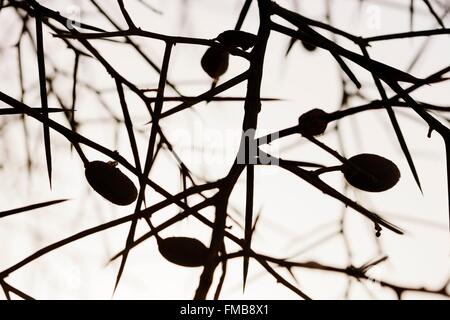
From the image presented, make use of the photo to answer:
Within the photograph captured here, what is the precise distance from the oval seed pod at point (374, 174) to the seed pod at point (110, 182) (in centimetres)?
29

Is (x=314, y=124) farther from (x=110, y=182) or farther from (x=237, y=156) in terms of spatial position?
(x=110, y=182)

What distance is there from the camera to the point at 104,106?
146 centimetres

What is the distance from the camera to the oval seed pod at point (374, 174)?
2.29ft

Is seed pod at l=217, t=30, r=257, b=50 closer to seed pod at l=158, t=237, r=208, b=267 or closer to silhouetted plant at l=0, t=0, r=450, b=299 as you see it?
silhouetted plant at l=0, t=0, r=450, b=299

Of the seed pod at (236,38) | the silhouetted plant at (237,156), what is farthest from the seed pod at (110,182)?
the seed pod at (236,38)

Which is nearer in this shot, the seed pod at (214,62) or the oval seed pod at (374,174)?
the oval seed pod at (374,174)

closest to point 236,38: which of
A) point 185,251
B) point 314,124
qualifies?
point 314,124

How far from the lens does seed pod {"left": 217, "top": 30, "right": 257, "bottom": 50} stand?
27.9 inches

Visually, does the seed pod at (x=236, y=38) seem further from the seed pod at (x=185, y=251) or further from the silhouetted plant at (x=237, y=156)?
the seed pod at (x=185, y=251)

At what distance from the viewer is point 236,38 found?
710mm

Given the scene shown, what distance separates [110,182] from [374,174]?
346 mm

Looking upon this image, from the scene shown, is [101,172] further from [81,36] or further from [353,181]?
[353,181]
